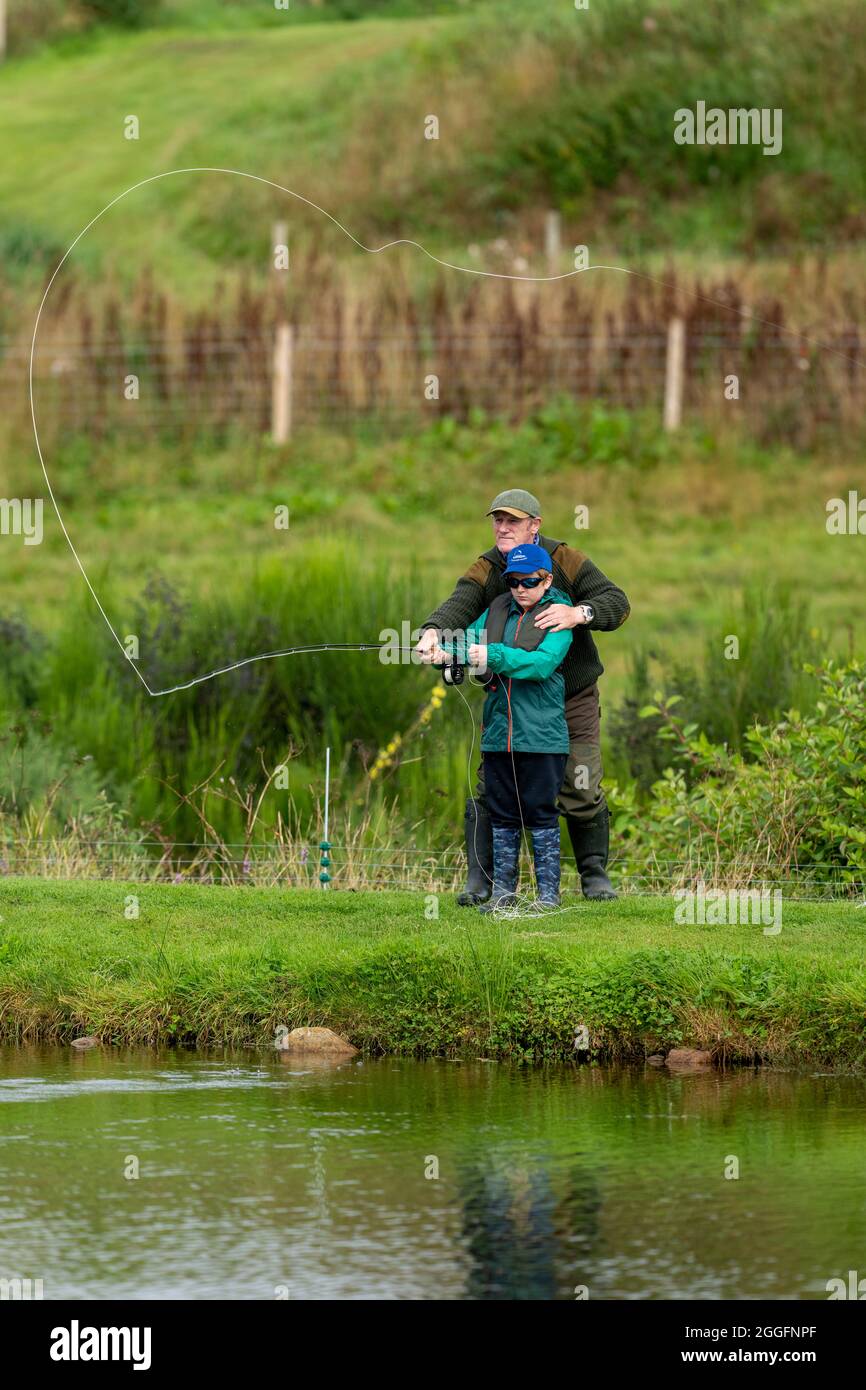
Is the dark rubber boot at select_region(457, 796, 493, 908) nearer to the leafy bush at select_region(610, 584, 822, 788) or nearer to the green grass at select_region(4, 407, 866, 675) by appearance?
the leafy bush at select_region(610, 584, 822, 788)

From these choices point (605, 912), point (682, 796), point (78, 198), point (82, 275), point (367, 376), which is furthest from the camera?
point (78, 198)

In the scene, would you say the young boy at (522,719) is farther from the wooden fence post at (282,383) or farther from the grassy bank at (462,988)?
the wooden fence post at (282,383)

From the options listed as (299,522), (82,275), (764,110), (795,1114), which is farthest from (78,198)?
(795,1114)

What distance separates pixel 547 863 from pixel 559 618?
1.11 m

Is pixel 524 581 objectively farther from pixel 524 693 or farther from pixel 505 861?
pixel 505 861

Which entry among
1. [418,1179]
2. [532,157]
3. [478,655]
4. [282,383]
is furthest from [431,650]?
[532,157]

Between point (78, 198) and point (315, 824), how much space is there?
24.7 m

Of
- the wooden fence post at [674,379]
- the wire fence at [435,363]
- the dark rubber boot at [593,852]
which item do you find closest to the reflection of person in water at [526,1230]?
the dark rubber boot at [593,852]

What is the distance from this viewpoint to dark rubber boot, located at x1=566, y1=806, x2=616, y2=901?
1078 centimetres

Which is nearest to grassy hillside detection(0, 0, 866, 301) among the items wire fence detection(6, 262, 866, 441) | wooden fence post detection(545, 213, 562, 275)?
wooden fence post detection(545, 213, 562, 275)

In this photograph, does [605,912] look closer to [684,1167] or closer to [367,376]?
[684,1167]

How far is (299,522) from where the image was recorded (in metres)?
24.1

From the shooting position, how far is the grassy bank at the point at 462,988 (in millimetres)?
9312

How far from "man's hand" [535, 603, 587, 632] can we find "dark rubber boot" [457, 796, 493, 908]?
1.00m
